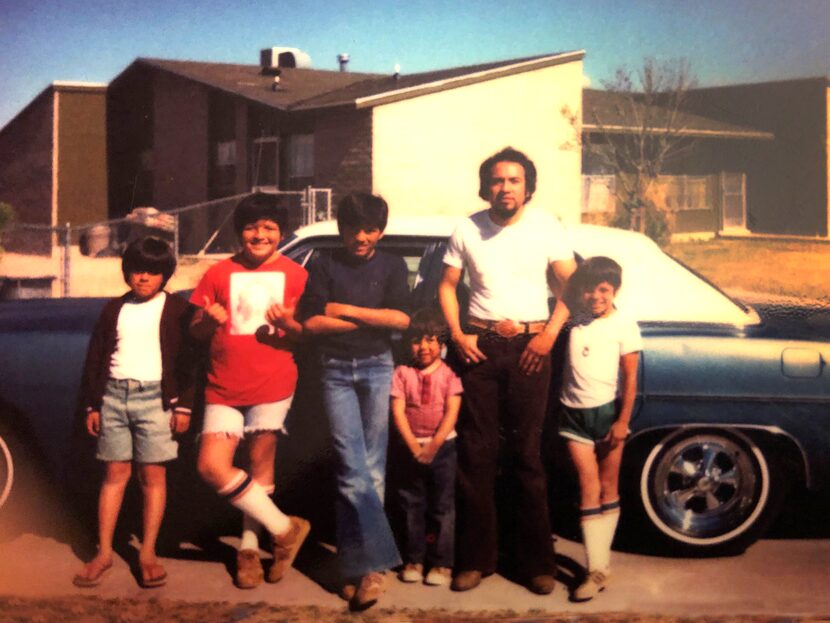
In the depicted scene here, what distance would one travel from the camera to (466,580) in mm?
3834

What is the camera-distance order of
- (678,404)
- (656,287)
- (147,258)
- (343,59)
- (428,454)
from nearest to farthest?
(428,454) < (147,258) < (678,404) < (656,287) < (343,59)

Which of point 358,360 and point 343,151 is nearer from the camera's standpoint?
point 358,360

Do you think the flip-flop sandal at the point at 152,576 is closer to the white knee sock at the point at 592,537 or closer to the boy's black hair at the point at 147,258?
the boy's black hair at the point at 147,258

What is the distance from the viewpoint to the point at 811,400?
159 inches

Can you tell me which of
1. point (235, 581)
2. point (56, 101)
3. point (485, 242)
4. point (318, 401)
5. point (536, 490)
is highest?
point (56, 101)

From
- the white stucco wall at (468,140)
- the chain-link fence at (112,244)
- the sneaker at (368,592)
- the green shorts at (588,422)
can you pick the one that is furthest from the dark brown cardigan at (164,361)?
the white stucco wall at (468,140)

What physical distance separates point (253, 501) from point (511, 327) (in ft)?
3.82

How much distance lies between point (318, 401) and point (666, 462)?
1423 mm

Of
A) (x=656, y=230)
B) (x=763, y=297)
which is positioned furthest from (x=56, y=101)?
(x=656, y=230)

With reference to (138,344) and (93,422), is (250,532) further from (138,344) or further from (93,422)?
(138,344)

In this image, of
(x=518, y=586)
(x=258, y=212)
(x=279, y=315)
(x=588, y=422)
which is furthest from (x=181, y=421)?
(x=588, y=422)

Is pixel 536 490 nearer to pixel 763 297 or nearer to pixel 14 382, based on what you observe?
pixel 763 297

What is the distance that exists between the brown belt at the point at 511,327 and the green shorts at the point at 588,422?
0.36 metres

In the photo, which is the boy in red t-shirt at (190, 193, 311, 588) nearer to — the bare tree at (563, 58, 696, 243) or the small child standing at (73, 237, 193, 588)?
the small child standing at (73, 237, 193, 588)
